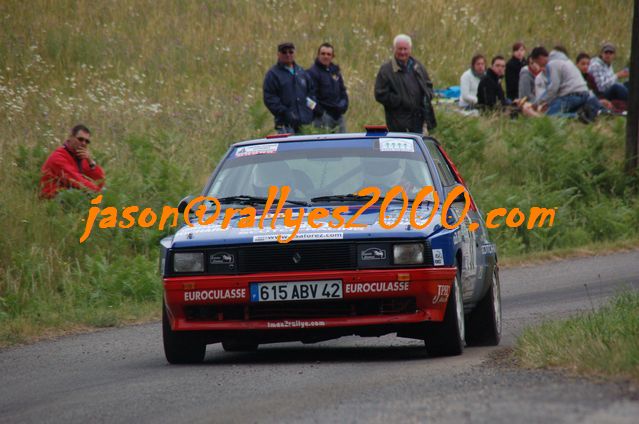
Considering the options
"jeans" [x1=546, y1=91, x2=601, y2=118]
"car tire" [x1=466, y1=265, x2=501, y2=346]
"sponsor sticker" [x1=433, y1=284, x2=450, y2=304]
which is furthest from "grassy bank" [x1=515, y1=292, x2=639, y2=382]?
"jeans" [x1=546, y1=91, x2=601, y2=118]

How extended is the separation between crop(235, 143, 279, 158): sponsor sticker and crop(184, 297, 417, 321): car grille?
172 cm

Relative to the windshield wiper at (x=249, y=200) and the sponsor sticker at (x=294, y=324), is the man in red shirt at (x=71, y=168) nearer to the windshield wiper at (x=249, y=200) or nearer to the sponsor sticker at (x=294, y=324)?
the windshield wiper at (x=249, y=200)

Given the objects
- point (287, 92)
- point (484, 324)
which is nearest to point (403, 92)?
point (287, 92)

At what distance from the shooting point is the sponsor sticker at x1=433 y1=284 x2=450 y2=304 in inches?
342

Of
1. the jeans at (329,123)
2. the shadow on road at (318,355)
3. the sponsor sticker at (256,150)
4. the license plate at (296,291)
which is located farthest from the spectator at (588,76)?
the license plate at (296,291)

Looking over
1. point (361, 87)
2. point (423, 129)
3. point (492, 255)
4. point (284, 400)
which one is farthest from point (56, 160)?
point (361, 87)

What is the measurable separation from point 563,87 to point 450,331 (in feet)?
51.9

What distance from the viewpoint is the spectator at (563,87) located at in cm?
2370

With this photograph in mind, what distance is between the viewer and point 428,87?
18.2 m

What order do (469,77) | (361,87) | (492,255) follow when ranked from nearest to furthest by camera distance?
(492,255)
(469,77)
(361,87)

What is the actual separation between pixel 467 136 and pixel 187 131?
4.41 m

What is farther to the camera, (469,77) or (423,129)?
(469,77)

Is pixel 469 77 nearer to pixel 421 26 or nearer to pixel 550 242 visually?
pixel 550 242

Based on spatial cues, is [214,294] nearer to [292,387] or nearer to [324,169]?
[292,387]
